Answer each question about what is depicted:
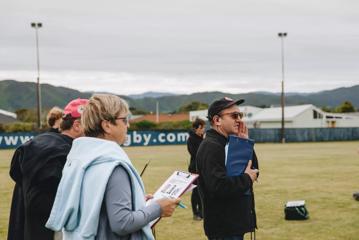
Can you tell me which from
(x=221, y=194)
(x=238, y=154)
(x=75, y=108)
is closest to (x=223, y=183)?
(x=221, y=194)

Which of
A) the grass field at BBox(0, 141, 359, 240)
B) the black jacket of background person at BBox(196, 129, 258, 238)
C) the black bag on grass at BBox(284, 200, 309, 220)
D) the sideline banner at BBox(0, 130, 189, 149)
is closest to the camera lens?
the black jacket of background person at BBox(196, 129, 258, 238)

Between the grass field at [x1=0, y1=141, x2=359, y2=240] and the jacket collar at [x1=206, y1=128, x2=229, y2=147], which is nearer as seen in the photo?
the jacket collar at [x1=206, y1=128, x2=229, y2=147]

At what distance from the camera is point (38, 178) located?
14.0 ft

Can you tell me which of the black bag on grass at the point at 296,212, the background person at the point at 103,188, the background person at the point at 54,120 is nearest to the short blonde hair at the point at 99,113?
the background person at the point at 103,188

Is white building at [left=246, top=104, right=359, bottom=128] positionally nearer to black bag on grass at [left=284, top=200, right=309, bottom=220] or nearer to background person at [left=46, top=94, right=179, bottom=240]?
black bag on grass at [left=284, top=200, right=309, bottom=220]

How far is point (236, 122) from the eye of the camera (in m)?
5.07

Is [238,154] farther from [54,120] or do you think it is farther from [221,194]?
[54,120]

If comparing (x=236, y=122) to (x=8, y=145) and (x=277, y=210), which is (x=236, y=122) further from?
(x=8, y=145)

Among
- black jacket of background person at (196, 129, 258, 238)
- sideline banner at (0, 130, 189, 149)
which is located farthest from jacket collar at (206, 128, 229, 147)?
sideline banner at (0, 130, 189, 149)

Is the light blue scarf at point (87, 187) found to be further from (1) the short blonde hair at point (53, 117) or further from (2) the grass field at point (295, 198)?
(2) the grass field at point (295, 198)

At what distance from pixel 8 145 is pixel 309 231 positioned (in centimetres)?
4085

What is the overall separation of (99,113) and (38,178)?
46.3 inches

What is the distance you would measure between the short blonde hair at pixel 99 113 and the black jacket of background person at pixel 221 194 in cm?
161

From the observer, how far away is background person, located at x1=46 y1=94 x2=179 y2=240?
10.4 feet
